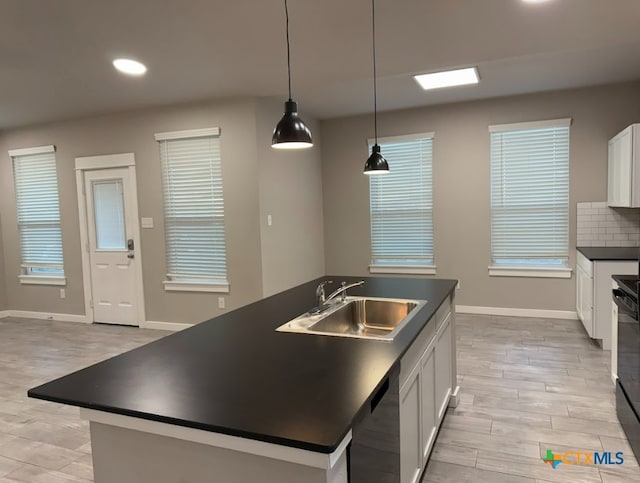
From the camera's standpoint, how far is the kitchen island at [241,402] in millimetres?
1101

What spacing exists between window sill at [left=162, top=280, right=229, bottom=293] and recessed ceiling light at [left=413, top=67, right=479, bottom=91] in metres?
3.00

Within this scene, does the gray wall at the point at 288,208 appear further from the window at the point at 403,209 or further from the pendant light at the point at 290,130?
the pendant light at the point at 290,130

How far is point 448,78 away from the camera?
14.2ft

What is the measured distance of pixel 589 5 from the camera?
2.61 m

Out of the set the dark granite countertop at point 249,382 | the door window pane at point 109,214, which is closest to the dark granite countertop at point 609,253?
the dark granite countertop at point 249,382

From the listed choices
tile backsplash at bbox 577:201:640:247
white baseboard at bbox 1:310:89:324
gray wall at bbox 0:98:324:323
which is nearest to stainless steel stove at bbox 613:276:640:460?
tile backsplash at bbox 577:201:640:247

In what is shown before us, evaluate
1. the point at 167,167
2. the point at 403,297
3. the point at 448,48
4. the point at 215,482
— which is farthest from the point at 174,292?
the point at 215,482

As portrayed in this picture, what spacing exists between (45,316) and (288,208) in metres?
3.83

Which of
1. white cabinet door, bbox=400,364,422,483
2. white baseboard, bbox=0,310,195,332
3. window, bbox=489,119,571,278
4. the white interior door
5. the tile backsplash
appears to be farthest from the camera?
the white interior door

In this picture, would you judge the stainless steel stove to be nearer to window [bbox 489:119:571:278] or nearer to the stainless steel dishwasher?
the stainless steel dishwasher

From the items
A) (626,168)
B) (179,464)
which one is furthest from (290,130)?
(626,168)

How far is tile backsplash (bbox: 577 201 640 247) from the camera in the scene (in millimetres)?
4781

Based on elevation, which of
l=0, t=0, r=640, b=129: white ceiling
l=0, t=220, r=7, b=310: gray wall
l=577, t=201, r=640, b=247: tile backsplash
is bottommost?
l=0, t=220, r=7, b=310: gray wall

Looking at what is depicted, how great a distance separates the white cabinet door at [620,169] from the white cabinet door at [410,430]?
332 centimetres
